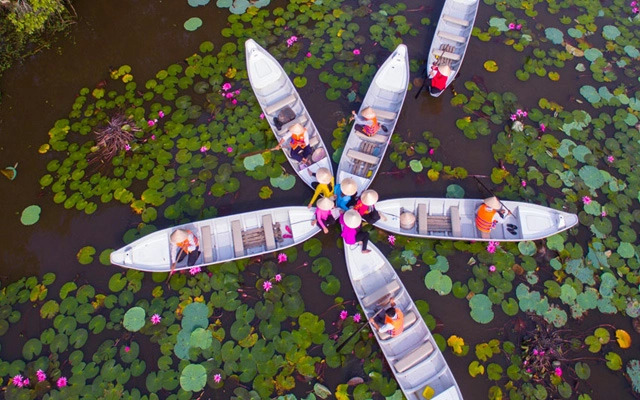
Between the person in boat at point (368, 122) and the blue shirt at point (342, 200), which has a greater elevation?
the person in boat at point (368, 122)

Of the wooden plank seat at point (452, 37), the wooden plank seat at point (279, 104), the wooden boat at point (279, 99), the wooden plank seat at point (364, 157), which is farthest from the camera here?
the wooden plank seat at point (452, 37)

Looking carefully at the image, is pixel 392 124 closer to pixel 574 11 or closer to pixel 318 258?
pixel 318 258

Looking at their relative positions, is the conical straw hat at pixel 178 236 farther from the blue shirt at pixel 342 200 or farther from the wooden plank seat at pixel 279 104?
the wooden plank seat at pixel 279 104

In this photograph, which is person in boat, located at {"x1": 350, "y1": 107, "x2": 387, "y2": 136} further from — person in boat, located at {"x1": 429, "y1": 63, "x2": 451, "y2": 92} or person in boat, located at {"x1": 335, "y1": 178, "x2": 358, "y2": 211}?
person in boat, located at {"x1": 429, "y1": 63, "x2": 451, "y2": 92}

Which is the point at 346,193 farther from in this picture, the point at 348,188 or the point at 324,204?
the point at 324,204

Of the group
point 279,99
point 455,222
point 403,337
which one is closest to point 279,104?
point 279,99

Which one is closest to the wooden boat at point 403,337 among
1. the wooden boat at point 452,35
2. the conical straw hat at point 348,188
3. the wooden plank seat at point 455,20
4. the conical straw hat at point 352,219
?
the conical straw hat at point 352,219
